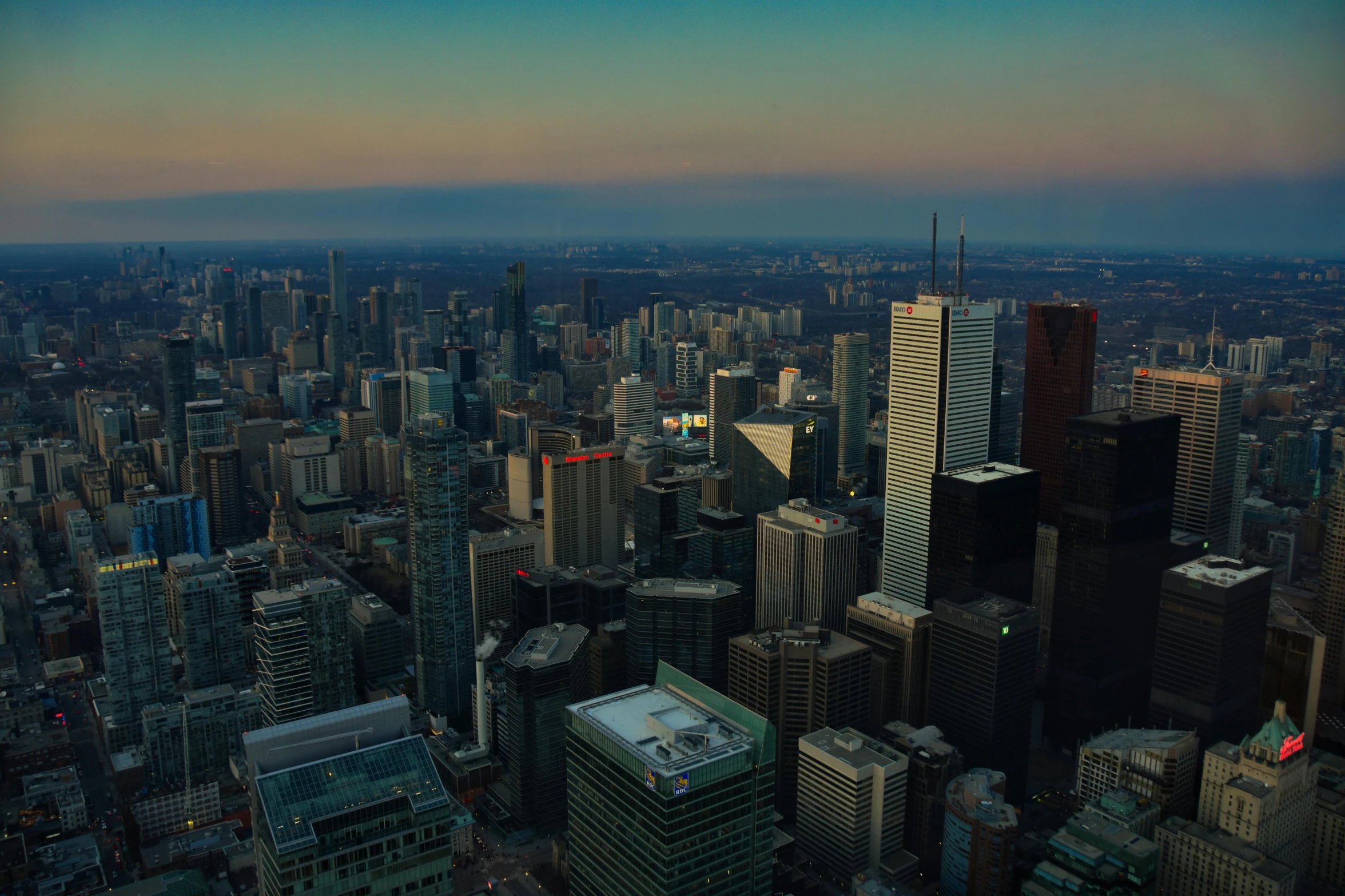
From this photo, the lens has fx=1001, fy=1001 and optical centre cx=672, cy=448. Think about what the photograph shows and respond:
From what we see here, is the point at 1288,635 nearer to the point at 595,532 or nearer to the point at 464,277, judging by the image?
the point at 595,532

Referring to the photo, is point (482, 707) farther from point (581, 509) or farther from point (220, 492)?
point (220, 492)

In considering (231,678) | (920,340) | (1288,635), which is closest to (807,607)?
(920,340)

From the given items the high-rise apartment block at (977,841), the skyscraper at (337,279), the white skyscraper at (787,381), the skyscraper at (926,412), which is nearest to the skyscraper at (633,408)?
the white skyscraper at (787,381)

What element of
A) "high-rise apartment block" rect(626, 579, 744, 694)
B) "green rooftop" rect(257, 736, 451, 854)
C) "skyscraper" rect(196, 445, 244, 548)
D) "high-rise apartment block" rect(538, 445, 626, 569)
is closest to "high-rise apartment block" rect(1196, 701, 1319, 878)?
"high-rise apartment block" rect(626, 579, 744, 694)

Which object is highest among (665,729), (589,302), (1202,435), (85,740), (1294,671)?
(589,302)

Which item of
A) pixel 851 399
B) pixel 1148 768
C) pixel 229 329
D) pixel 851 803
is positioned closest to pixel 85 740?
pixel 851 803

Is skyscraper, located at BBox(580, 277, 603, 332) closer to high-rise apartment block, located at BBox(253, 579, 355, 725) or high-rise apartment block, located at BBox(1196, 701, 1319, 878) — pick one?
high-rise apartment block, located at BBox(253, 579, 355, 725)

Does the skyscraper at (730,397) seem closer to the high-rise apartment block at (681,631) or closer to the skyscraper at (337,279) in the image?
the high-rise apartment block at (681,631)
